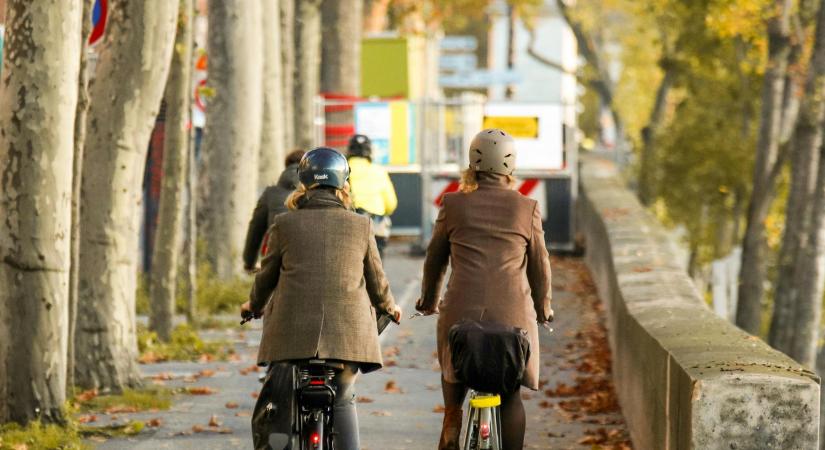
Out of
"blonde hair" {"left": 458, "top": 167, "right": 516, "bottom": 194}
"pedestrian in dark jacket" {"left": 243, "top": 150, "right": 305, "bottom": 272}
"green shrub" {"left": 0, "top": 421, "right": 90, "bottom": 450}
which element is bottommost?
"green shrub" {"left": 0, "top": 421, "right": 90, "bottom": 450}

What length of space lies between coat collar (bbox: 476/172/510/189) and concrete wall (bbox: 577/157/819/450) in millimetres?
1073

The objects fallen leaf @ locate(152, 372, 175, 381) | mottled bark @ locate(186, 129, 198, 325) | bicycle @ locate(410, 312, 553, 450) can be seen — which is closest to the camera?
bicycle @ locate(410, 312, 553, 450)

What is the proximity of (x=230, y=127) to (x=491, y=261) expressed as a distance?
12.6 metres

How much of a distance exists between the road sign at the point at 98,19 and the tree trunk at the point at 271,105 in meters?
8.95

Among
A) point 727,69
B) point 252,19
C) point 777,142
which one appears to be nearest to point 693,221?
point 727,69

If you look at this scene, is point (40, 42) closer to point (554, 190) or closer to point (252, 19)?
point (252, 19)

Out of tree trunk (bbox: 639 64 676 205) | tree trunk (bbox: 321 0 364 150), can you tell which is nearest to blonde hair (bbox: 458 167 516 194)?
tree trunk (bbox: 321 0 364 150)

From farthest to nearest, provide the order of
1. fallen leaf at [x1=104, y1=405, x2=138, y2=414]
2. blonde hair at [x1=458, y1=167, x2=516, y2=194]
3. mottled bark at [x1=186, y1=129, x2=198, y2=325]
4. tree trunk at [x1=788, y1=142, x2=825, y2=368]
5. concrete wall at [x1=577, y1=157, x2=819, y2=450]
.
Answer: tree trunk at [x1=788, y1=142, x2=825, y2=368] → mottled bark at [x1=186, y1=129, x2=198, y2=325] → fallen leaf at [x1=104, y1=405, x2=138, y2=414] → blonde hair at [x1=458, y1=167, x2=516, y2=194] → concrete wall at [x1=577, y1=157, x2=819, y2=450]

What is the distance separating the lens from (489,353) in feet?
25.6

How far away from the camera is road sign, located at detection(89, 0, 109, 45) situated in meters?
13.0

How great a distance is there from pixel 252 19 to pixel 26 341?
33.3 feet

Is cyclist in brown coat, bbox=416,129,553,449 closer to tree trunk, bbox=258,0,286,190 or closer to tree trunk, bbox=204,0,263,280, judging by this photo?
tree trunk, bbox=204,0,263,280

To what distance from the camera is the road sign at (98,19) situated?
13.0 meters

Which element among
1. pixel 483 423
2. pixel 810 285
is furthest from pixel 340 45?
pixel 483 423
